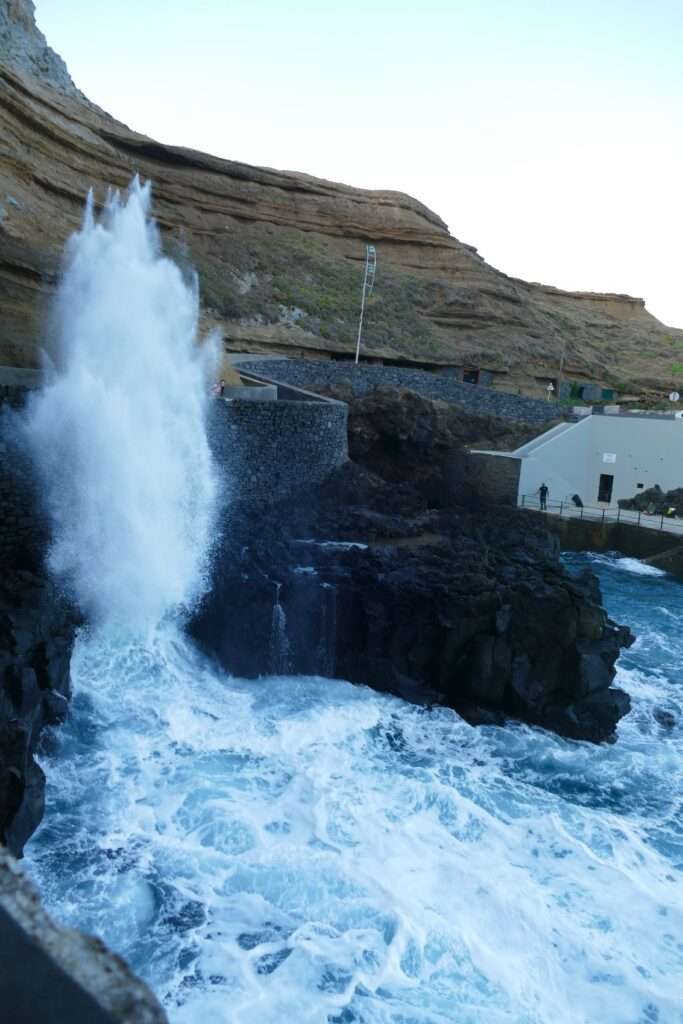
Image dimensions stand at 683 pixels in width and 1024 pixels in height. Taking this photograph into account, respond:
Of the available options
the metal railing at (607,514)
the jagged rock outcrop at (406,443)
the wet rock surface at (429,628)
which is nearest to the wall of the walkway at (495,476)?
the jagged rock outcrop at (406,443)

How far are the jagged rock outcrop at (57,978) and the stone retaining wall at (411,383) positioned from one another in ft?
72.1

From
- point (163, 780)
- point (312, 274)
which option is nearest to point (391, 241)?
point (312, 274)

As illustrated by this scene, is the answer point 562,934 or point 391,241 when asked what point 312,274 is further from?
point 562,934

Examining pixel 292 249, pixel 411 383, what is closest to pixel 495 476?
pixel 411 383

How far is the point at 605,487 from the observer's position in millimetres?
23422

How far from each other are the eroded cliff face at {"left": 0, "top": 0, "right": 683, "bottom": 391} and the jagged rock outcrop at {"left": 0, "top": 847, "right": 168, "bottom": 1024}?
63.1 ft

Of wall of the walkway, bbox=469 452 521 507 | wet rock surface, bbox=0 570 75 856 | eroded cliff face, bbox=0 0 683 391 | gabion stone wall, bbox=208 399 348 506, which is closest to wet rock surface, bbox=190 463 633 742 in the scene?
gabion stone wall, bbox=208 399 348 506

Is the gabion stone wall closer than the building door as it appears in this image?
Yes

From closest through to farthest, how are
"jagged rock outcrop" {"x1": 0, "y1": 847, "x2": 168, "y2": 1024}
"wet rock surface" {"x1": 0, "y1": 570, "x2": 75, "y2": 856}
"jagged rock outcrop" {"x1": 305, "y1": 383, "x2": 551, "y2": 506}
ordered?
"jagged rock outcrop" {"x1": 0, "y1": 847, "x2": 168, "y2": 1024}
"wet rock surface" {"x1": 0, "y1": 570, "x2": 75, "y2": 856}
"jagged rock outcrop" {"x1": 305, "y1": 383, "x2": 551, "y2": 506}

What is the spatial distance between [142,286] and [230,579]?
15.6 ft

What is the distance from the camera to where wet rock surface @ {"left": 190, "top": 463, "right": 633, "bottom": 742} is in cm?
1008

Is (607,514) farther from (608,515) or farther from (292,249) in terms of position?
(292,249)

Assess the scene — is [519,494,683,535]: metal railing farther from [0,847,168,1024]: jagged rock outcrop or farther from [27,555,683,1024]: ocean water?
[0,847,168,1024]: jagged rock outcrop

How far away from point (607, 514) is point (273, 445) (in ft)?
33.9
